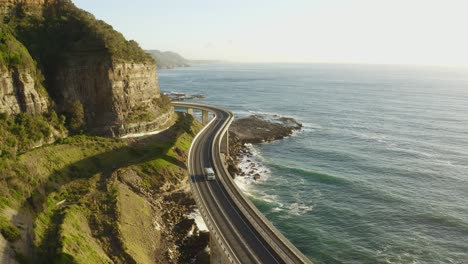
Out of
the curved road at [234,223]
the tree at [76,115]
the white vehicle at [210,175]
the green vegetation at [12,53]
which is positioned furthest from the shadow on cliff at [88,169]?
the green vegetation at [12,53]

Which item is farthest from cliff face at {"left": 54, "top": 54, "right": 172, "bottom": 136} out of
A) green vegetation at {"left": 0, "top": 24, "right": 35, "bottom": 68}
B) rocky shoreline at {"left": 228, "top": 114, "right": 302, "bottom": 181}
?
rocky shoreline at {"left": 228, "top": 114, "right": 302, "bottom": 181}

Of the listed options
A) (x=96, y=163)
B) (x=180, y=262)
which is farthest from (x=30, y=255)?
(x=96, y=163)

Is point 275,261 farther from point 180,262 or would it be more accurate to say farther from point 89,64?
point 89,64

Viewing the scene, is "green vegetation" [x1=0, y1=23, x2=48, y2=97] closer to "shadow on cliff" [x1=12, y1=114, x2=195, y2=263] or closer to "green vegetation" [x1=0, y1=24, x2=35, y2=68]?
"green vegetation" [x1=0, y1=24, x2=35, y2=68]

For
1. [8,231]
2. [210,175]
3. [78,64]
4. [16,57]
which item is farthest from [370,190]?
[16,57]

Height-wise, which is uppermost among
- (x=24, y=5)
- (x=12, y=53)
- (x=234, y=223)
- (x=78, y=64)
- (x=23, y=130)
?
(x=24, y=5)

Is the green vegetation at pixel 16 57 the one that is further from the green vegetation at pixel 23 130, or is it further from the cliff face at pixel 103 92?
the green vegetation at pixel 23 130

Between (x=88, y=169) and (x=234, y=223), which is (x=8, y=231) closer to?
(x=234, y=223)
